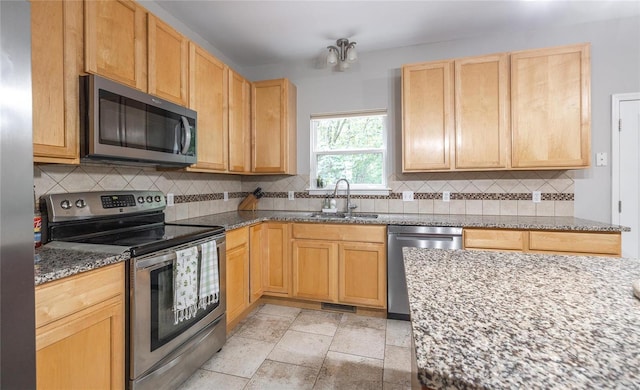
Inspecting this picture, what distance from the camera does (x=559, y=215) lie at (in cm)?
268

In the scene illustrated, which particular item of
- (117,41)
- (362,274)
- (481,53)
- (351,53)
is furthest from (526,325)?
(481,53)

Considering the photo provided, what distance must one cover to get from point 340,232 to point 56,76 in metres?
2.12

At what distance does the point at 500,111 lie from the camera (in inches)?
98.8

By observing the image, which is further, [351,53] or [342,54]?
[342,54]

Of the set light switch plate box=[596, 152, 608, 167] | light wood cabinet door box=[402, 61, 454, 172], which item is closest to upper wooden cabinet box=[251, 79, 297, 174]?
light wood cabinet door box=[402, 61, 454, 172]

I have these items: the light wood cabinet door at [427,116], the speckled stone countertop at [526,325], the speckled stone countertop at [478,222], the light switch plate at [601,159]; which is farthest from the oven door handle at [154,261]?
the light switch plate at [601,159]

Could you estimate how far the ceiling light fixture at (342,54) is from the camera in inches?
111

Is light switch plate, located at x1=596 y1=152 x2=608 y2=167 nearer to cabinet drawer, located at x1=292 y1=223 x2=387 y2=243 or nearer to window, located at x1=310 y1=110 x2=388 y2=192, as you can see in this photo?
window, located at x1=310 y1=110 x2=388 y2=192

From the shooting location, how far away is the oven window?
1480 mm

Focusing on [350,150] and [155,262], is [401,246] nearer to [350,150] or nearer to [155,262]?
[350,150]

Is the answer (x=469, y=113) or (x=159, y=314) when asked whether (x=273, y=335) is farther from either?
(x=469, y=113)

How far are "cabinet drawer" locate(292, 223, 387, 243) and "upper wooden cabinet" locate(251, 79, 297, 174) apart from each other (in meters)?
0.76

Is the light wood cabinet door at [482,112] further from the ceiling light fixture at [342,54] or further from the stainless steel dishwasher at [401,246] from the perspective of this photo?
the ceiling light fixture at [342,54]

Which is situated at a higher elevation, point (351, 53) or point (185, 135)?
point (351, 53)
